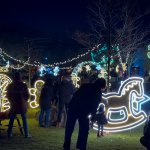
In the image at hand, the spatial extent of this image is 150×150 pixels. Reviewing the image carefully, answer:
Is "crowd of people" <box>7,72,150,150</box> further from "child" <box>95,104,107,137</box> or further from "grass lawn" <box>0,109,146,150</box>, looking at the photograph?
Result: "grass lawn" <box>0,109,146,150</box>

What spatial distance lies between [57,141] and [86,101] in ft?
6.63

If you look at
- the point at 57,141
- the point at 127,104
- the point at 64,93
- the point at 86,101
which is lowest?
the point at 57,141

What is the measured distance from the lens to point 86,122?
6.12 meters

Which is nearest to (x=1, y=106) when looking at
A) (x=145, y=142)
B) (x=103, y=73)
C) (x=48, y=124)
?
(x=48, y=124)

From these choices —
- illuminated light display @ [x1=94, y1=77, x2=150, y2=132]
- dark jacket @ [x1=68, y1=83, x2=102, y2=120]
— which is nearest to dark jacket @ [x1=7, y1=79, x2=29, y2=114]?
dark jacket @ [x1=68, y1=83, x2=102, y2=120]

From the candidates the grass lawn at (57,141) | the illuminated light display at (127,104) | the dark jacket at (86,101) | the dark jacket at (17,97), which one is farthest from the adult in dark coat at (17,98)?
the illuminated light display at (127,104)

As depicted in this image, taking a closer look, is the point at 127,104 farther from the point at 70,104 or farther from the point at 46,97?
the point at 70,104

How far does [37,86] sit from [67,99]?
491 cm

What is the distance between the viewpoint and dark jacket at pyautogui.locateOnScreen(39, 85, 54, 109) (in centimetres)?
966

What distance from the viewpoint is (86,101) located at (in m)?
6.04

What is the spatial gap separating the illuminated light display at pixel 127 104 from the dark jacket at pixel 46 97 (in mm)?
2013

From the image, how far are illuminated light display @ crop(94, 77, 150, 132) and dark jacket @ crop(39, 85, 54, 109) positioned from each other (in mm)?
2013

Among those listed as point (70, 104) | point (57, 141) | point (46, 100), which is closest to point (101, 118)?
point (57, 141)

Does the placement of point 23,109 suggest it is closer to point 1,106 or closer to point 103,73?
point 1,106
